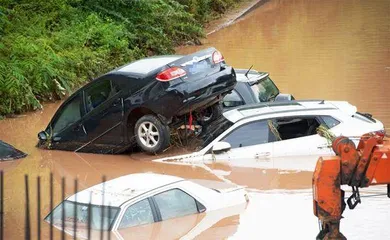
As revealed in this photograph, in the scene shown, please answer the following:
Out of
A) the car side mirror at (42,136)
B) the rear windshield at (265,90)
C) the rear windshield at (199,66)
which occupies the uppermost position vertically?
the rear windshield at (199,66)

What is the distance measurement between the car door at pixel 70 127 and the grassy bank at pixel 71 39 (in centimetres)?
299

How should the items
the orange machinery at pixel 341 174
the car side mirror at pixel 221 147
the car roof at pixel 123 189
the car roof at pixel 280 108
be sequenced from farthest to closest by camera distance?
the car roof at pixel 280 108 < the car side mirror at pixel 221 147 < the car roof at pixel 123 189 < the orange machinery at pixel 341 174

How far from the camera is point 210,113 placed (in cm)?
1664

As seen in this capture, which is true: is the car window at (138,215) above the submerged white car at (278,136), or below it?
below

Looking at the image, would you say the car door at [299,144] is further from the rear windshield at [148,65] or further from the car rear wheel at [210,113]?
the rear windshield at [148,65]

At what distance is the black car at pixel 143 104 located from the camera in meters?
16.0

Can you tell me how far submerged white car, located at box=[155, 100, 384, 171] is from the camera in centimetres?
1558

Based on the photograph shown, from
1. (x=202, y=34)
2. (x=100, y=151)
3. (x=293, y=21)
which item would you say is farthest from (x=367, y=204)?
(x=293, y=21)

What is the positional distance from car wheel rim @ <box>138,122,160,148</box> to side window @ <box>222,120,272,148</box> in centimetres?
123

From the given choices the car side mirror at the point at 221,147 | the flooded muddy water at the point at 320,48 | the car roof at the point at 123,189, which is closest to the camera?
the car roof at the point at 123,189

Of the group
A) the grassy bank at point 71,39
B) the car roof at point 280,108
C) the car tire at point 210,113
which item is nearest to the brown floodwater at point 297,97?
the grassy bank at point 71,39

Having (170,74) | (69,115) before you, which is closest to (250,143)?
(170,74)

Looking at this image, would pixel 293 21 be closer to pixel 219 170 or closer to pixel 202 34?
pixel 202 34

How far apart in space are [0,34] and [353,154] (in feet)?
50.7
